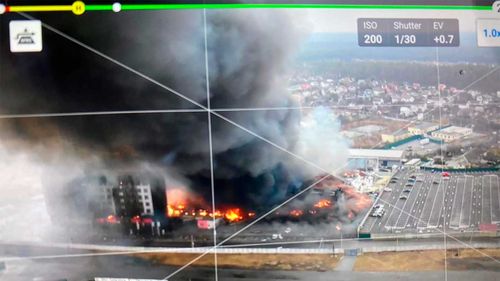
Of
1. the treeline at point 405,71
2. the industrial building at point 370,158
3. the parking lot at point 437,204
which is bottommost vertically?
the parking lot at point 437,204

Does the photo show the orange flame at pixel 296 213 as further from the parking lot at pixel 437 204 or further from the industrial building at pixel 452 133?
the industrial building at pixel 452 133

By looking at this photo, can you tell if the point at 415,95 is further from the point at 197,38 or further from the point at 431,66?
the point at 197,38

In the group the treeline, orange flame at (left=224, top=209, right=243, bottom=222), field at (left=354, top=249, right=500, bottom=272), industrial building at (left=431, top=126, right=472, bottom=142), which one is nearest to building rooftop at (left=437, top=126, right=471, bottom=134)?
industrial building at (left=431, top=126, right=472, bottom=142)

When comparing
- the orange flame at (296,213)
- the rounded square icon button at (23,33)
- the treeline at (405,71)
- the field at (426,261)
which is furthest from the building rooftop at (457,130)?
Result: the rounded square icon button at (23,33)

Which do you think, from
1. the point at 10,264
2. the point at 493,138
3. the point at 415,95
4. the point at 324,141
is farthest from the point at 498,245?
the point at 10,264

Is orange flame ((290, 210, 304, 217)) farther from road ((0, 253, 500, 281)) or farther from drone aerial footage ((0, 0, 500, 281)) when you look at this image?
road ((0, 253, 500, 281))

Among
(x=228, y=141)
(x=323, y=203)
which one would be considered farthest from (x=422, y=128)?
(x=228, y=141)

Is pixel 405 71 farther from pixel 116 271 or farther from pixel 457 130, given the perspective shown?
pixel 116 271
